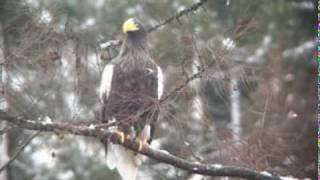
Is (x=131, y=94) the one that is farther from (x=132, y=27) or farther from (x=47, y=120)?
(x=132, y=27)

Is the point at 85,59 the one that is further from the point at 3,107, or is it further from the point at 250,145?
the point at 250,145

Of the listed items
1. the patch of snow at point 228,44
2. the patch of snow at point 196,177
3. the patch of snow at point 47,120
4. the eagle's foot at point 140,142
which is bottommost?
the patch of snow at point 196,177

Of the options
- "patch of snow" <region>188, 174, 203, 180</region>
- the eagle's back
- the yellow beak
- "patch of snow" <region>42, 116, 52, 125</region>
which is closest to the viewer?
"patch of snow" <region>42, 116, 52, 125</region>

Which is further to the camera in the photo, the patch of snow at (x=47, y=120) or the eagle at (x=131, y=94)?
the eagle at (x=131, y=94)

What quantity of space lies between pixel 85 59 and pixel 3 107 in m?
0.71

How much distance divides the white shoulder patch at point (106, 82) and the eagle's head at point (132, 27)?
1.12 feet

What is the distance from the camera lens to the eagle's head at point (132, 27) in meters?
7.50

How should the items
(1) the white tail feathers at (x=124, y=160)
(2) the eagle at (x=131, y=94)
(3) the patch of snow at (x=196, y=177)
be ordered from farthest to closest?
(1) the white tail feathers at (x=124, y=160) → (3) the patch of snow at (x=196, y=177) → (2) the eagle at (x=131, y=94)

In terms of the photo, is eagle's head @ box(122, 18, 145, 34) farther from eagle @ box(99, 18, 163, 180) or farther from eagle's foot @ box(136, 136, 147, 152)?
eagle's foot @ box(136, 136, 147, 152)

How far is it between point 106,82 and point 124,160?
0.66 meters

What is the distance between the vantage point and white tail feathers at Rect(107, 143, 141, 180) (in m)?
7.61

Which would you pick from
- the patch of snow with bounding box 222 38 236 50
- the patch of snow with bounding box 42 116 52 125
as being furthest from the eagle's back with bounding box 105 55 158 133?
the patch of snow with bounding box 222 38 236 50

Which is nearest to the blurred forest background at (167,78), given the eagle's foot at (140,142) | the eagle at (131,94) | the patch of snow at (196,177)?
the patch of snow at (196,177)

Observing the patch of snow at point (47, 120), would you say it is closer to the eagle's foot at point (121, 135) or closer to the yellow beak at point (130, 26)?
the eagle's foot at point (121, 135)
